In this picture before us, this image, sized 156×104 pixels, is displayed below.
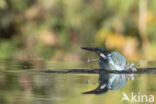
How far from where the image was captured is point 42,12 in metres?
13.1

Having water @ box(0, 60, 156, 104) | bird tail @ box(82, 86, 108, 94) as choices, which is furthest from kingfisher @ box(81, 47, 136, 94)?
bird tail @ box(82, 86, 108, 94)

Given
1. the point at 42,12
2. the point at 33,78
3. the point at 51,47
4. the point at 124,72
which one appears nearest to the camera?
the point at 33,78

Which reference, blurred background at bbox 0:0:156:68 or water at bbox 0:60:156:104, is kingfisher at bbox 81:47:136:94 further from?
blurred background at bbox 0:0:156:68

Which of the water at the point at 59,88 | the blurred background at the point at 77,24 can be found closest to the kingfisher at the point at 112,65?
the water at the point at 59,88

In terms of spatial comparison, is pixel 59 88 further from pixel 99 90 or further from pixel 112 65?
pixel 112 65

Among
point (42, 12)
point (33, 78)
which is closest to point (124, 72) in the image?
point (33, 78)

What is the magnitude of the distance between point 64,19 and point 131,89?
8539mm

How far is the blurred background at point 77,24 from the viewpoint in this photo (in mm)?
12555

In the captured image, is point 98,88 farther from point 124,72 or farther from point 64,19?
point 64,19

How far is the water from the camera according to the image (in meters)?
3.82

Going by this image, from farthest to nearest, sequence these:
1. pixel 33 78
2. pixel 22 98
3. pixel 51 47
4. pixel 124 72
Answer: pixel 51 47 → pixel 124 72 → pixel 33 78 → pixel 22 98

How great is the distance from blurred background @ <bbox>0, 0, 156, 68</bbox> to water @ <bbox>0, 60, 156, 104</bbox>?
6730mm

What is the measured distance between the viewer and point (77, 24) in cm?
1289

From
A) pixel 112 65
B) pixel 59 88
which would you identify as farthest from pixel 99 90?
pixel 112 65
